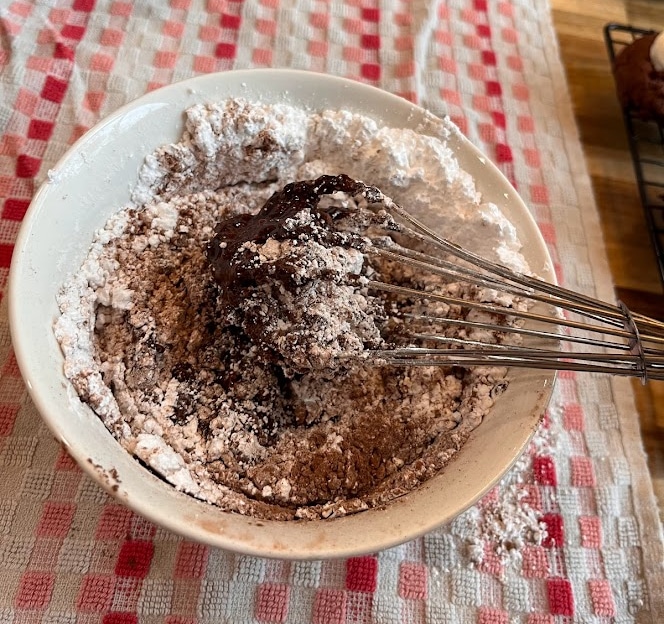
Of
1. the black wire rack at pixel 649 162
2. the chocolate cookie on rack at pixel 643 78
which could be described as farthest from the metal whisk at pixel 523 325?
the chocolate cookie on rack at pixel 643 78

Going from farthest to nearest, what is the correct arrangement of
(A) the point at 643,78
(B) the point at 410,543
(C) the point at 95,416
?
(A) the point at 643,78 < (B) the point at 410,543 < (C) the point at 95,416

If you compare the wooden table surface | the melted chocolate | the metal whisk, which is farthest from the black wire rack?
the melted chocolate

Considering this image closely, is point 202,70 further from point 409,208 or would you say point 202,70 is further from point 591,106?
point 591,106

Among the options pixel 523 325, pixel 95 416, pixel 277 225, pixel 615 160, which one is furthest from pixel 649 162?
pixel 95 416

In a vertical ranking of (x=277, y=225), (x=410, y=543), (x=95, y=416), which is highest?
(x=277, y=225)

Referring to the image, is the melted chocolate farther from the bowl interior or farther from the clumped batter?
the bowl interior

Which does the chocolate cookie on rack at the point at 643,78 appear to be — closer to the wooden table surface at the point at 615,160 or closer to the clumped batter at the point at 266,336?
the wooden table surface at the point at 615,160

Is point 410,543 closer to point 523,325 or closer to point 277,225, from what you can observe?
point 523,325
